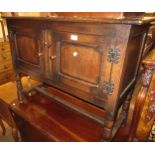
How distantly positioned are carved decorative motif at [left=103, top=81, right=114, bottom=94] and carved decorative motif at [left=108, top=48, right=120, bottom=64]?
0.12 meters

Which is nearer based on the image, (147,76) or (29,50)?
(147,76)

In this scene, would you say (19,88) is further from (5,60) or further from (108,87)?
(5,60)

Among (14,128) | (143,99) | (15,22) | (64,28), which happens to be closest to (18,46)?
(15,22)

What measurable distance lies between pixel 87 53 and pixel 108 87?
222 millimetres

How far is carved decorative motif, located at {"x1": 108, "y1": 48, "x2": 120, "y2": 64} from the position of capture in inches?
26.6

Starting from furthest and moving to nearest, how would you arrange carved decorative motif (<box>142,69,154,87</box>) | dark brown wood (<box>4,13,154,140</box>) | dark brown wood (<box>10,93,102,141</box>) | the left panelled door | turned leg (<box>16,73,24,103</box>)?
turned leg (<box>16,73,24,103</box>) → dark brown wood (<box>10,93,102,141</box>) → the left panelled door → carved decorative motif (<box>142,69,154,87</box>) → dark brown wood (<box>4,13,154,140</box>)

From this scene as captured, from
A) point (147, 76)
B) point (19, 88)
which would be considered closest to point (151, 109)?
point (147, 76)

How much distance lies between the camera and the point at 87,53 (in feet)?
2.53

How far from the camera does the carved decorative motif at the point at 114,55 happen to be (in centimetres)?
67

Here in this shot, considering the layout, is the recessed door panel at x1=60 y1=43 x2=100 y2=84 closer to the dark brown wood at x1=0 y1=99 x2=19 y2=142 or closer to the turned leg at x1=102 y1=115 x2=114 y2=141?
the turned leg at x1=102 y1=115 x2=114 y2=141

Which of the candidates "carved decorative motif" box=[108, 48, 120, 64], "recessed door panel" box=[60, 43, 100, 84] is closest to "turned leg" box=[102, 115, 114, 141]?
"recessed door panel" box=[60, 43, 100, 84]

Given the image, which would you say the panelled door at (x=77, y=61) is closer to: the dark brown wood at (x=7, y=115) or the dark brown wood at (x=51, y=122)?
the dark brown wood at (x=51, y=122)

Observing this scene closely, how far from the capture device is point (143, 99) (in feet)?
2.99

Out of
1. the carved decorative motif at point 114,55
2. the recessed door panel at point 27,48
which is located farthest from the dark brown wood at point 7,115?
the carved decorative motif at point 114,55
